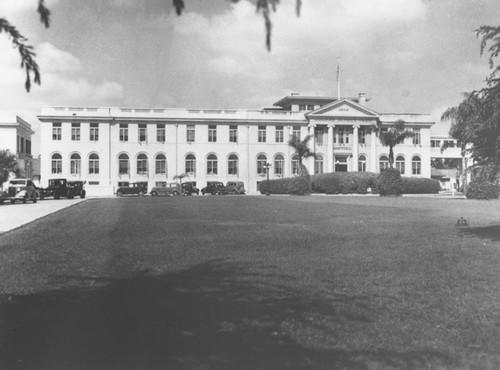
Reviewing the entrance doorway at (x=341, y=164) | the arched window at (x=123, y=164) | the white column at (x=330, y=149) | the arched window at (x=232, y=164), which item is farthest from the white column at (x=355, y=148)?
the arched window at (x=123, y=164)

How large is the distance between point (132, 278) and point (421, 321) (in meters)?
3.85

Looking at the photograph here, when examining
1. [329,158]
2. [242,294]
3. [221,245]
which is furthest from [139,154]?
[242,294]

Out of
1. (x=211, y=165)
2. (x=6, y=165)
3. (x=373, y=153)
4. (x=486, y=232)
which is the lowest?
(x=486, y=232)

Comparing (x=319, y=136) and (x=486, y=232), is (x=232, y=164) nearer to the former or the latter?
(x=319, y=136)

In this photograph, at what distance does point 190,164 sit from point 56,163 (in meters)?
15.5

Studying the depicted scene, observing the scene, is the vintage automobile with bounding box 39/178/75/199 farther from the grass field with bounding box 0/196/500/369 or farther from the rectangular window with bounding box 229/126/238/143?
the grass field with bounding box 0/196/500/369

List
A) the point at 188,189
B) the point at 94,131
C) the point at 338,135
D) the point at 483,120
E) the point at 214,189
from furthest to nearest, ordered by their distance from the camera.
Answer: the point at 338,135, the point at 94,131, the point at 188,189, the point at 214,189, the point at 483,120

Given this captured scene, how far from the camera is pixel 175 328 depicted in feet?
16.5

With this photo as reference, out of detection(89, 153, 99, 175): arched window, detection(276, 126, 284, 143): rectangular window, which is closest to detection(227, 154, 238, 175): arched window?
detection(276, 126, 284, 143): rectangular window

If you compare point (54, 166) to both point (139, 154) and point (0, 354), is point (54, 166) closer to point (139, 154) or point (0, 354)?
point (139, 154)

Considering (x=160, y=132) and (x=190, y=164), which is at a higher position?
(x=160, y=132)

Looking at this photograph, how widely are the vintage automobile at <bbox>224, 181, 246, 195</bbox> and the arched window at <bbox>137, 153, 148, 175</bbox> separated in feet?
33.4

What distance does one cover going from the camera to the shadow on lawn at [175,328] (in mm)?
4215

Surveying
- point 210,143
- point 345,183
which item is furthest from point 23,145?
point 345,183
